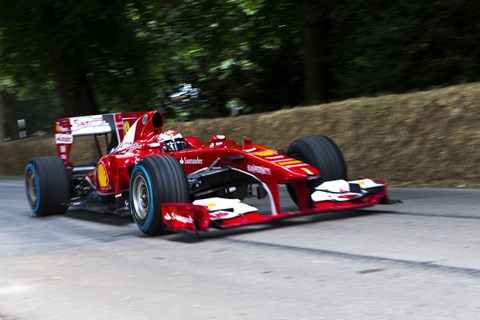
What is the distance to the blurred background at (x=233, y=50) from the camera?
15367 mm

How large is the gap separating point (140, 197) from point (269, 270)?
2.98 meters

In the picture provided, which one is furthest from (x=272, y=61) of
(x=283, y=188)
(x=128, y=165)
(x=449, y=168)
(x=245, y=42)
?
(x=128, y=165)

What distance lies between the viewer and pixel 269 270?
5957 millimetres

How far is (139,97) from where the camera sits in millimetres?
22938

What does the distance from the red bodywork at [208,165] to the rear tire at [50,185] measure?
413mm

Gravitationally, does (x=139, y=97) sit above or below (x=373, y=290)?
above

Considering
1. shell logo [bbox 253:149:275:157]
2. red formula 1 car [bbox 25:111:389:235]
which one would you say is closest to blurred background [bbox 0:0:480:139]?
red formula 1 car [bbox 25:111:389:235]

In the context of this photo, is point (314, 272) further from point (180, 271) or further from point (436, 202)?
point (436, 202)

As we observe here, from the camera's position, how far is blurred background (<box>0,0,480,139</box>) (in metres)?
15.4

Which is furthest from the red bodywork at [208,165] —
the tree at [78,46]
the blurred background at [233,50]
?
the tree at [78,46]

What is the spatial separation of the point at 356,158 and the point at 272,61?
29.9 ft

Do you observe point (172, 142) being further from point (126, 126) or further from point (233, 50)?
point (233, 50)

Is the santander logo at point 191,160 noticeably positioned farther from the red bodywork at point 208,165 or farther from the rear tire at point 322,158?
the rear tire at point 322,158

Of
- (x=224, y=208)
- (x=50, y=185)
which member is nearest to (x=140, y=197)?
(x=224, y=208)
